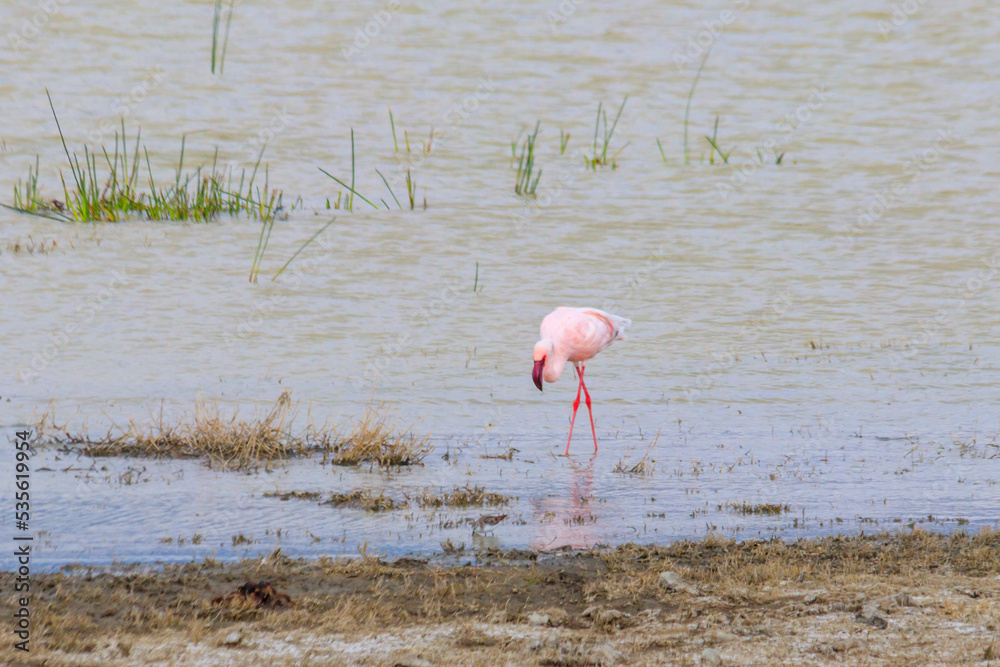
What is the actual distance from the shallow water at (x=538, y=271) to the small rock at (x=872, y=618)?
4.78 feet

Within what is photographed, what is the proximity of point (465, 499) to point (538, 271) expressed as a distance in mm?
7319

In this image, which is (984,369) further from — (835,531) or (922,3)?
(922,3)

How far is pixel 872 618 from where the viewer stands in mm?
4711

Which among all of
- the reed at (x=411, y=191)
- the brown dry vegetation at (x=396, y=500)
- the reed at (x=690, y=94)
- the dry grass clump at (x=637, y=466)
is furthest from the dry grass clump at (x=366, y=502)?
the reed at (x=690, y=94)

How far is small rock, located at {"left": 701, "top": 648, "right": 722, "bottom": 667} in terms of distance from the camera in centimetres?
434

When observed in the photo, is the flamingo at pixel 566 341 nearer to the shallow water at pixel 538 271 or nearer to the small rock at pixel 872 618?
the shallow water at pixel 538 271

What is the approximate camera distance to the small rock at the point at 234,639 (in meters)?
4.51

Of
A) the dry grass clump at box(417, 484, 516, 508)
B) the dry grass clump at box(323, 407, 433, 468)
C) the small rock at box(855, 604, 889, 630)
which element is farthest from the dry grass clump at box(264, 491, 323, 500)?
the small rock at box(855, 604, 889, 630)

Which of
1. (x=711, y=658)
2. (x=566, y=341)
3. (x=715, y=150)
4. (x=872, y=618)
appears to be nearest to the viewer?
(x=711, y=658)

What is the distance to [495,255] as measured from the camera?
14383mm

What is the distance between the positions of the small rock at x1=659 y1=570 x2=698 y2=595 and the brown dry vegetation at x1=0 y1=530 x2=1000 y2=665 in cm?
2

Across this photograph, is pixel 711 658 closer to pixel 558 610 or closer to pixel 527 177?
pixel 558 610

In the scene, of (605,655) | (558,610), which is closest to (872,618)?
(605,655)

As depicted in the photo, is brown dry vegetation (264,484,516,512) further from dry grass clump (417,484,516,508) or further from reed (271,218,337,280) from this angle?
reed (271,218,337,280)
